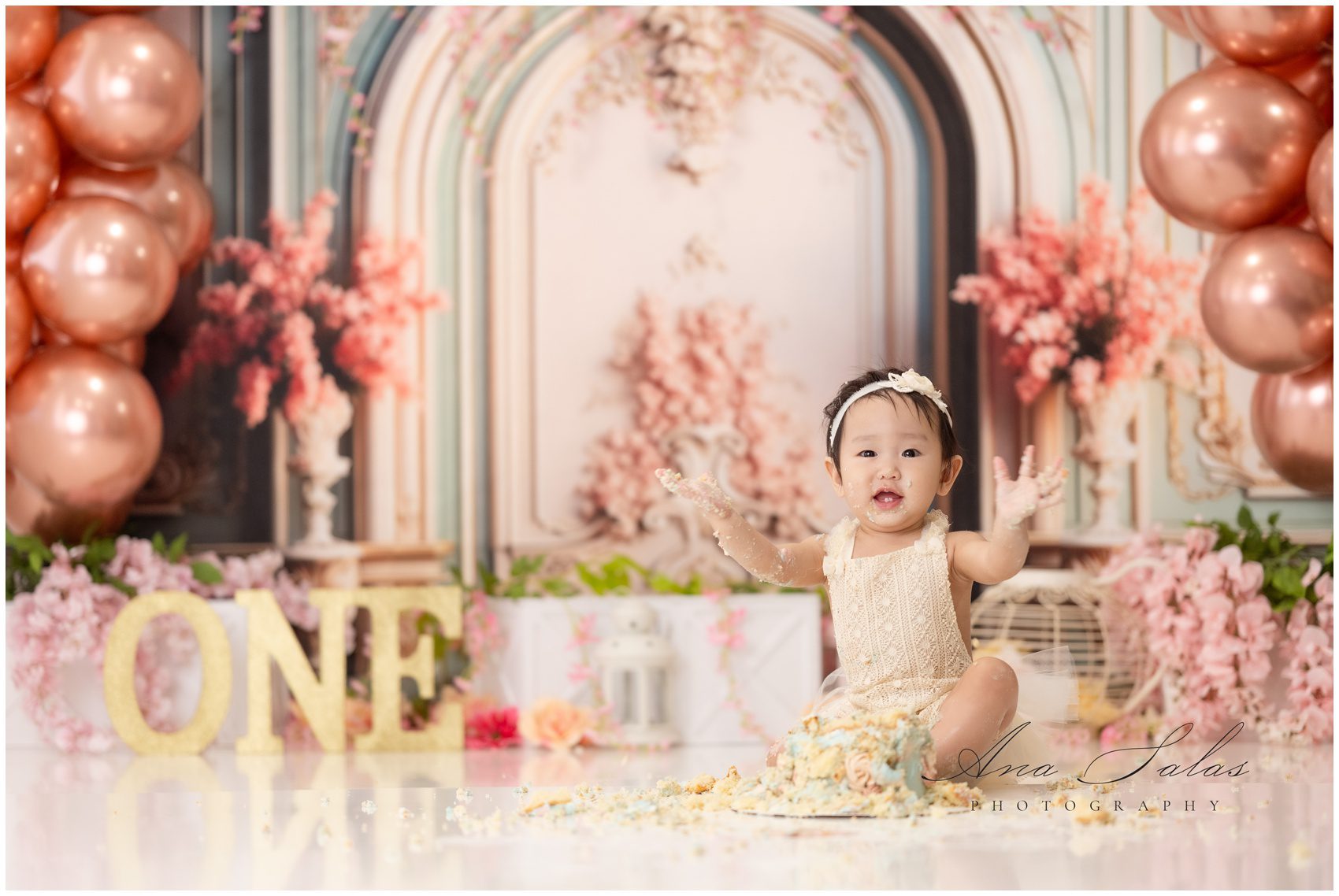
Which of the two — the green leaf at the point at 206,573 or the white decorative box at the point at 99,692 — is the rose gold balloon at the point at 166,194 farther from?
the white decorative box at the point at 99,692

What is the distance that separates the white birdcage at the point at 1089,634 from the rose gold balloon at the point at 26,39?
112 inches

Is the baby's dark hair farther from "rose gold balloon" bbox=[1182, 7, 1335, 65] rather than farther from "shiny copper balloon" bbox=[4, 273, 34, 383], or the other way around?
"shiny copper balloon" bbox=[4, 273, 34, 383]

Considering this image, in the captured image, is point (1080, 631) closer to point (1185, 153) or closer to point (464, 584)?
point (1185, 153)

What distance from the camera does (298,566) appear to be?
172 inches

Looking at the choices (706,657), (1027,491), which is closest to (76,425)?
(706,657)

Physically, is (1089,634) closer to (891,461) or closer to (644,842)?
(891,461)

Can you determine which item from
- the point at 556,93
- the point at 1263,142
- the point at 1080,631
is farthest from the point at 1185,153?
the point at 556,93

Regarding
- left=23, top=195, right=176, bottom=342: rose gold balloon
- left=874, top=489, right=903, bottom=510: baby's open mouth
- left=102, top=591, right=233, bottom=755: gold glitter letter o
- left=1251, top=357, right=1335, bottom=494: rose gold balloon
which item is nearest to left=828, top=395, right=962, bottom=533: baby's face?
left=874, top=489, right=903, bottom=510: baby's open mouth

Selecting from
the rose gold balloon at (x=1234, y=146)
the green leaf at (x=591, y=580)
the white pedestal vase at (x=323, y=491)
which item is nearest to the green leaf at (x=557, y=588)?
→ the green leaf at (x=591, y=580)

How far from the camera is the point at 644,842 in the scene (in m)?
2.15

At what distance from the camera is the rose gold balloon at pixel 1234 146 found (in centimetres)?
330

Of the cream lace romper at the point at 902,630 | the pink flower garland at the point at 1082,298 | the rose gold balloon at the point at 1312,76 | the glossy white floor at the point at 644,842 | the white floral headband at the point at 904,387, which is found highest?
the rose gold balloon at the point at 1312,76

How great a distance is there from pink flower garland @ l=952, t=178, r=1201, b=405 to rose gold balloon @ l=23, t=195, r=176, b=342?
231cm

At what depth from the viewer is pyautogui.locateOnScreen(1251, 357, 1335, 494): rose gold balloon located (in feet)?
10.8
